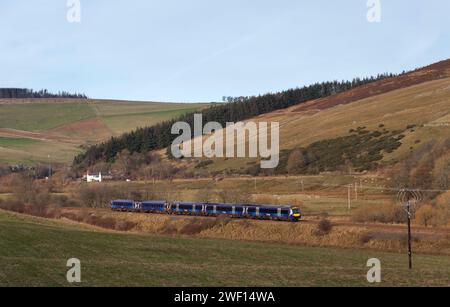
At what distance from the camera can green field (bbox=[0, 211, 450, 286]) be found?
26938mm

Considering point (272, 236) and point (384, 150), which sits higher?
point (384, 150)

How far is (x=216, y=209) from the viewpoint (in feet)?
246

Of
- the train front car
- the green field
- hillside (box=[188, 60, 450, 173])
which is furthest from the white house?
the green field

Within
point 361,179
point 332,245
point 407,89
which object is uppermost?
point 407,89

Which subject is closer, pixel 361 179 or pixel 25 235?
pixel 25 235

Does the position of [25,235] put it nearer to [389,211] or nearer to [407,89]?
[389,211]

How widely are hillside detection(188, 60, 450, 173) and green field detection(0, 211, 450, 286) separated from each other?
5876 centimetres

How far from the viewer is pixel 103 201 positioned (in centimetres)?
9850
